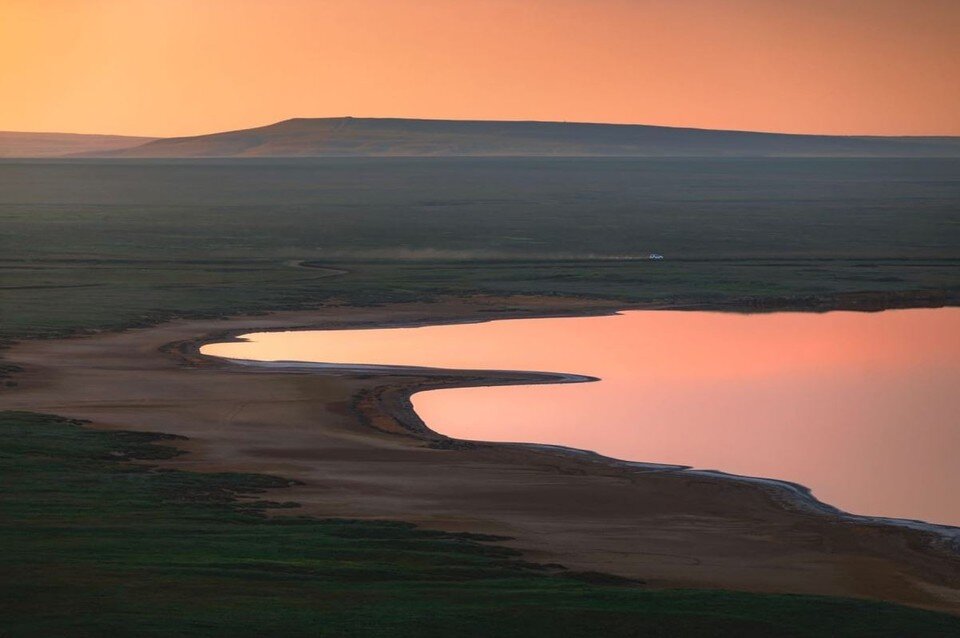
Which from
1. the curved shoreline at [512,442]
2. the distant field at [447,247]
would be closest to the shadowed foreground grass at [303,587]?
the curved shoreline at [512,442]

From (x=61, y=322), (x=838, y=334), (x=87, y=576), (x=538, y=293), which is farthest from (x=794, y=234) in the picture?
(x=87, y=576)

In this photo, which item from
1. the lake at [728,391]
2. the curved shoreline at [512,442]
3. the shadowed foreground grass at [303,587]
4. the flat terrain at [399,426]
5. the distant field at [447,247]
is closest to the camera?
the shadowed foreground grass at [303,587]

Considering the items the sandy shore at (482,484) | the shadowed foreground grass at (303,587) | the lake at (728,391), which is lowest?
the shadowed foreground grass at (303,587)

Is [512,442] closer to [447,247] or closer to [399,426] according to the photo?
[399,426]

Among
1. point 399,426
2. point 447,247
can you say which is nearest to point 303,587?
point 399,426

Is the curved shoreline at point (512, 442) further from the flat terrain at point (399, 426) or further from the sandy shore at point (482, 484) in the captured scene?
the flat terrain at point (399, 426)

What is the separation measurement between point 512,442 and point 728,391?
9.04m

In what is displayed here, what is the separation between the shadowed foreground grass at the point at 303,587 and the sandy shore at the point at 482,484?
1436mm

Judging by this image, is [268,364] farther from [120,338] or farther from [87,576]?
[87,576]

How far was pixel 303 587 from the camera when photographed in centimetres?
1916

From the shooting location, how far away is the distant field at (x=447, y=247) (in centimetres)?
6012

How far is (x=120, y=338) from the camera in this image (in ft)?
154

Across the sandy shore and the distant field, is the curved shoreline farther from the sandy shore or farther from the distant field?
the distant field

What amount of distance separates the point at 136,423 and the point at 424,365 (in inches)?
436
